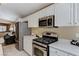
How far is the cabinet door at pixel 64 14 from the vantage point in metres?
1.55

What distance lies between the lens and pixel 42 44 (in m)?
1.96

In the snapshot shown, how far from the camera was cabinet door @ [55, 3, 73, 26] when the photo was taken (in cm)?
155

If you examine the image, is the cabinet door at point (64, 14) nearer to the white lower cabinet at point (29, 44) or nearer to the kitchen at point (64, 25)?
the kitchen at point (64, 25)

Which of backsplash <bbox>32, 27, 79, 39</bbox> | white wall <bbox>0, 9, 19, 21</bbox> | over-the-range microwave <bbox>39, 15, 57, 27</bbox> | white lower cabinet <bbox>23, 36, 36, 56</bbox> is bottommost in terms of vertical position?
white lower cabinet <bbox>23, 36, 36, 56</bbox>

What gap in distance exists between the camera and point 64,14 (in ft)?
5.54

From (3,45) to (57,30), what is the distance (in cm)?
151

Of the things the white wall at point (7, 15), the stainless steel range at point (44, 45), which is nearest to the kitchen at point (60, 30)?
the stainless steel range at point (44, 45)

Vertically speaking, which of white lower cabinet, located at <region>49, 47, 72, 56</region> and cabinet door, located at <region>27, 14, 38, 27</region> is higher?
cabinet door, located at <region>27, 14, 38, 27</region>

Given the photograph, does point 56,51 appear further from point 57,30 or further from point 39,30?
point 39,30

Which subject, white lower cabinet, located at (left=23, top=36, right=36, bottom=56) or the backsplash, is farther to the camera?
white lower cabinet, located at (left=23, top=36, right=36, bottom=56)

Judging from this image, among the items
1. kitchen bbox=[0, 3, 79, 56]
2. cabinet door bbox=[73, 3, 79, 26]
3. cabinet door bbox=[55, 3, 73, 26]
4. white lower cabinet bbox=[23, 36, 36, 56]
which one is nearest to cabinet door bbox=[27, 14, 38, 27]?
kitchen bbox=[0, 3, 79, 56]

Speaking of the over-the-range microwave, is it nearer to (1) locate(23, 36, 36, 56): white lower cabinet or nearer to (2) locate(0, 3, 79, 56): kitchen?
(2) locate(0, 3, 79, 56): kitchen

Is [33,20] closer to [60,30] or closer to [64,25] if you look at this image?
[60,30]

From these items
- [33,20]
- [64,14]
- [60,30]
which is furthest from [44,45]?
[33,20]
